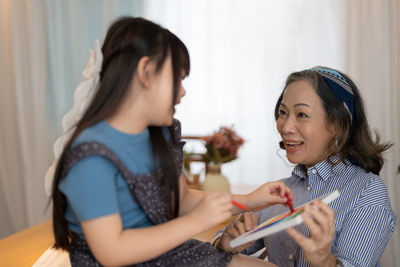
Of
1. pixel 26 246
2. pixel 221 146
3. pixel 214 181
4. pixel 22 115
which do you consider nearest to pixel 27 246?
pixel 26 246

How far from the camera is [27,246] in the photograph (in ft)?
5.38

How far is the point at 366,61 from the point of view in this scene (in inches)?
107

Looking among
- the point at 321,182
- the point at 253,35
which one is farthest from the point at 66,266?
the point at 253,35

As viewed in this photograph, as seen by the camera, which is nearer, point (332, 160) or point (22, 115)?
point (332, 160)

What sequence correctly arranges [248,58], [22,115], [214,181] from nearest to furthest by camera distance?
[214,181] → [248,58] → [22,115]

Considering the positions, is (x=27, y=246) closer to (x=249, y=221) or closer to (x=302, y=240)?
(x=249, y=221)

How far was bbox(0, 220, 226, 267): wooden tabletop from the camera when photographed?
148 cm

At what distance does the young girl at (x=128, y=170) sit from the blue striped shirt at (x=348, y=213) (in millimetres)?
455

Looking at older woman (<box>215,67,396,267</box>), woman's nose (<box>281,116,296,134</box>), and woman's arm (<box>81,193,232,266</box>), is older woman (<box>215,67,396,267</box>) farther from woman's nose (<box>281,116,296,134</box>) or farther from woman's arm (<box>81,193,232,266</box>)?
woman's arm (<box>81,193,232,266</box>)

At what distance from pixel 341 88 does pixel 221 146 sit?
0.85m

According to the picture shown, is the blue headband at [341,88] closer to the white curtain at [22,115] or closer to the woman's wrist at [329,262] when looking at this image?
the woman's wrist at [329,262]

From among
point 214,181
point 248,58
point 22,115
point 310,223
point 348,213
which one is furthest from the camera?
point 22,115

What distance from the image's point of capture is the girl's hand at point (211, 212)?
92 centimetres

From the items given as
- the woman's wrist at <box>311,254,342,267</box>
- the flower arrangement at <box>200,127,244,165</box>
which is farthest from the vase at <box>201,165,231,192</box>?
the woman's wrist at <box>311,254,342,267</box>
